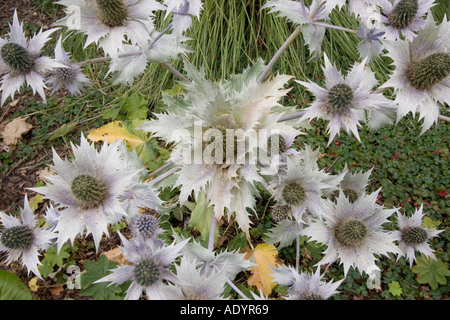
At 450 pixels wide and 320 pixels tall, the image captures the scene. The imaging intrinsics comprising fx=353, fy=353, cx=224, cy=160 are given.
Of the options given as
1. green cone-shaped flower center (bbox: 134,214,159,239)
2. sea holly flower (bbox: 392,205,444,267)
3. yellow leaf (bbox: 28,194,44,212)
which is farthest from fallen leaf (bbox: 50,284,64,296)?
sea holly flower (bbox: 392,205,444,267)

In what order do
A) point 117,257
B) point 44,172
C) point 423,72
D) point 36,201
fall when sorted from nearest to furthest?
point 423,72
point 117,257
point 36,201
point 44,172

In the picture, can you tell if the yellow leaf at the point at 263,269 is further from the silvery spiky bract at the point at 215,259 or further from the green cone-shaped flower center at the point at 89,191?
the green cone-shaped flower center at the point at 89,191

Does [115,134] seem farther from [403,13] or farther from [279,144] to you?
[403,13]

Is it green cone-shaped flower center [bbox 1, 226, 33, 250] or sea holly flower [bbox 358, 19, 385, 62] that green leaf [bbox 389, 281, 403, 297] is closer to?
sea holly flower [bbox 358, 19, 385, 62]

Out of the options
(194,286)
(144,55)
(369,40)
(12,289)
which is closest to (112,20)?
(144,55)

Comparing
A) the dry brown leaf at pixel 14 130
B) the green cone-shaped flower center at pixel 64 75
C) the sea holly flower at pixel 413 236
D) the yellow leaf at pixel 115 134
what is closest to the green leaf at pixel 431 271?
the sea holly flower at pixel 413 236
